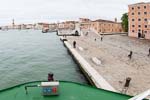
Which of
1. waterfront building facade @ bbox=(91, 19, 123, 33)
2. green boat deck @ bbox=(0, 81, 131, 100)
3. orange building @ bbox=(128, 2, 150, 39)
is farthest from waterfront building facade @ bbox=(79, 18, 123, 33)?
green boat deck @ bbox=(0, 81, 131, 100)

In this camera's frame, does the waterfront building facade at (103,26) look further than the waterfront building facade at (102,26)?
Yes

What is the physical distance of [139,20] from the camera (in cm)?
7312

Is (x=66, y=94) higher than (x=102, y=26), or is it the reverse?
(x=102, y=26)

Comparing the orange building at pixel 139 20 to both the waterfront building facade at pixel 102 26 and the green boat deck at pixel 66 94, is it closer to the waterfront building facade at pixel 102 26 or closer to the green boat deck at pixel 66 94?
the waterfront building facade at pixel 102 26

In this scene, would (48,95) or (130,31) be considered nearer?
(48,95)

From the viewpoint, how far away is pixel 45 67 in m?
28.5

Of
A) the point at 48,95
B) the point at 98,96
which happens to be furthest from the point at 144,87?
the point at 48,95

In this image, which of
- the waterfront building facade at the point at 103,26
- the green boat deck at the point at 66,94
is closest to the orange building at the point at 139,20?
the waterfront building facade at the point at 103,26

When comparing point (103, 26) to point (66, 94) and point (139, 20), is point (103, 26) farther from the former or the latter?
point (66, 94)

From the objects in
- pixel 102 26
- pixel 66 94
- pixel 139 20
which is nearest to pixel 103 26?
pixel 102 26

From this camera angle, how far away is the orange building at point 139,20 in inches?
2771

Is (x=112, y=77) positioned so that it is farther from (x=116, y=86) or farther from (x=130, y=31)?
(x=130, y=31)

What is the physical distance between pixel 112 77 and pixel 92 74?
1.92m

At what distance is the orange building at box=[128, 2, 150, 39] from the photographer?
70.4m
